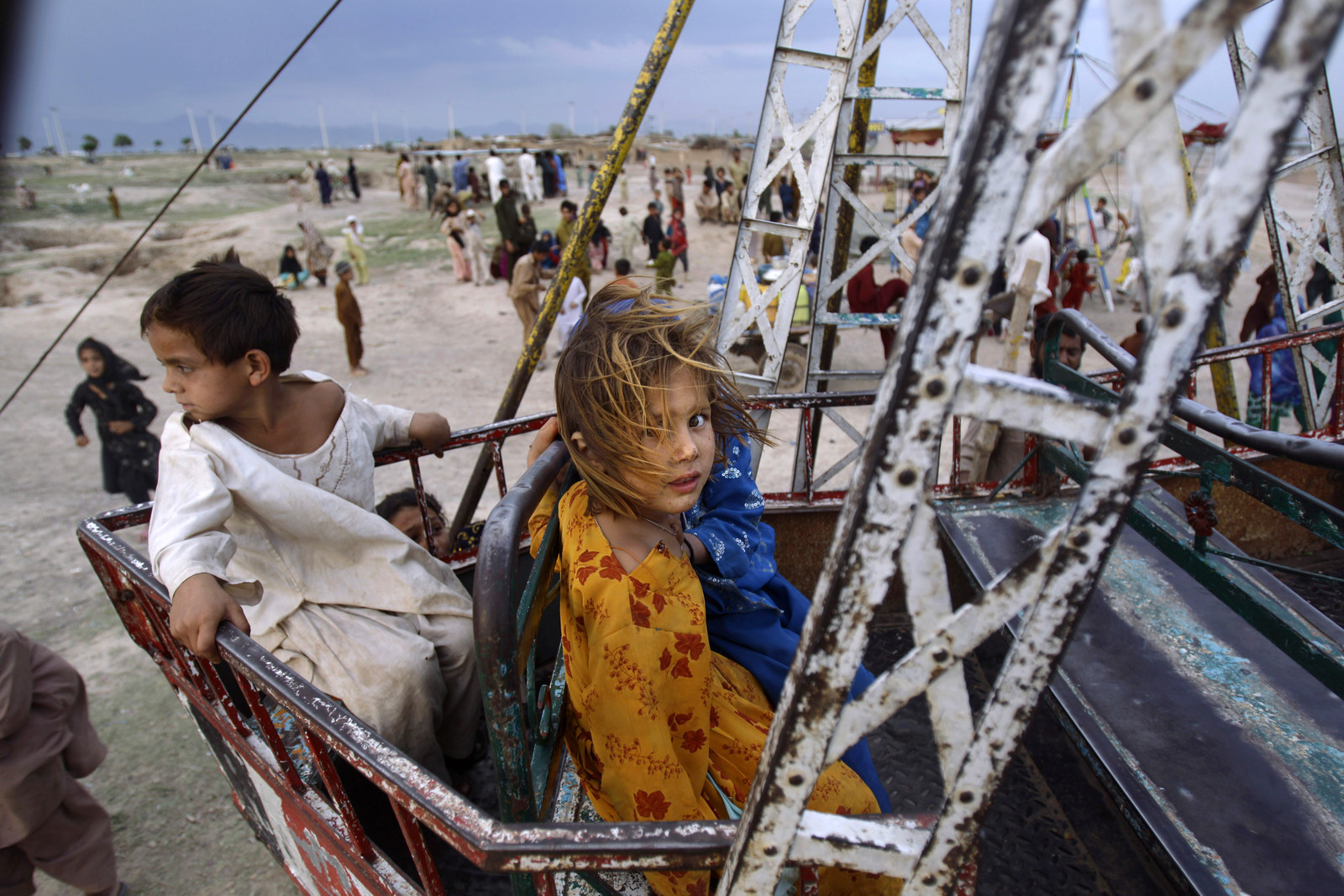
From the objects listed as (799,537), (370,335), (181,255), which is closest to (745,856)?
(799,537)

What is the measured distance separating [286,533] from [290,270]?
14865 millimetres

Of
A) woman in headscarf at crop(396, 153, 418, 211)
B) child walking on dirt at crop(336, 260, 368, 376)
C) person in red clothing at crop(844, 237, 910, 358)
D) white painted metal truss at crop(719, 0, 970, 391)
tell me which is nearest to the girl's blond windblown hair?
white painted metal truss at crop(719, 0, 970, 391)

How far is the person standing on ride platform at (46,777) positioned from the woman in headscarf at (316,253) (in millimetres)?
13834

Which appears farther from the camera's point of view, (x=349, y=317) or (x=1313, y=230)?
(x=349, y=317)

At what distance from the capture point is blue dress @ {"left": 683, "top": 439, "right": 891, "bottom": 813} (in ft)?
5.13

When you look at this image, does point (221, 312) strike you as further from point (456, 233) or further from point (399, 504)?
point (456, 233)

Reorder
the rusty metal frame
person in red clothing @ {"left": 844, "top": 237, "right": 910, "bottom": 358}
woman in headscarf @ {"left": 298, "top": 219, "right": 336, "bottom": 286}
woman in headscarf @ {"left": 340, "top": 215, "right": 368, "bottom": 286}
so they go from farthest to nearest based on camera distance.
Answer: woman in headscarf @ {"left": 298, "top": 219, "right": 336, "bottom": 286}
woman in headscarf @ {"left": 340, "top": 215, "right": 368, "bottom": 286}
person in red clothing @ {"left": 844, "top": 237, "right": 910, "bottom": 358}
the rusty metal frame

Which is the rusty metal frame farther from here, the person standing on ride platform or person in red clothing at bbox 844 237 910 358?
person in red clothing at bbox 844 237 910 358

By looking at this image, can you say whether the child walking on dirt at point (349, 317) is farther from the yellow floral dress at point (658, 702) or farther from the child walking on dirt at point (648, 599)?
the yellow floral dress at point (658, 702)

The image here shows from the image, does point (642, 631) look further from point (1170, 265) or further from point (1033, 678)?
point (1170, 265)

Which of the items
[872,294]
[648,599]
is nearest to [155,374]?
[872,294]

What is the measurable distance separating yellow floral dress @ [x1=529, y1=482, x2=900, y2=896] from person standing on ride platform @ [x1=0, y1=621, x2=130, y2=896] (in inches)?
86.2

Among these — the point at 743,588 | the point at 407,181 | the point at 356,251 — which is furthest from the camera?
the point at 407,181

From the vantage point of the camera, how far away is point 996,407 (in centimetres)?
78
